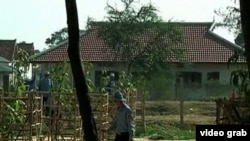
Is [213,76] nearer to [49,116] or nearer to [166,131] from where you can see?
[166,131]

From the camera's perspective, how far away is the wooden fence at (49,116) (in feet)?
49.5

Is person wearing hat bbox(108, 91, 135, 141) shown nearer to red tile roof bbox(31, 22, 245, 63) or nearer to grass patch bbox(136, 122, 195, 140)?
grass patch bbox(136, 122, 195, 140)

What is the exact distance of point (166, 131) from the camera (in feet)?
82.4

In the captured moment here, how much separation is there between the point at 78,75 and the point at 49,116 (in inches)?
458

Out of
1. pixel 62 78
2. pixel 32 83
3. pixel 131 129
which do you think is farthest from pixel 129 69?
pixel 131 129

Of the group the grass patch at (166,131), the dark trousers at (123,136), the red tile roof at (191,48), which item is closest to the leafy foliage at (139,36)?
the red tile roof at (191,48)

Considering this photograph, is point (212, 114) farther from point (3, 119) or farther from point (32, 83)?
point (3, 119)

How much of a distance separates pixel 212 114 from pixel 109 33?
1383cm

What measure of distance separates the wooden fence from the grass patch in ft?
13.9

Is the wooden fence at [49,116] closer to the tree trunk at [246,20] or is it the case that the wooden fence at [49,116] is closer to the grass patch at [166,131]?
the grass patch at [166,131]

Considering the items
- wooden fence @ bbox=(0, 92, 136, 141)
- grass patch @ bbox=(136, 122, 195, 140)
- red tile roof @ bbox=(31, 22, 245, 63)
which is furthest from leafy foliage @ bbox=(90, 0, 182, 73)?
wooden fence @ bbox=(0, 92, 136, 141)

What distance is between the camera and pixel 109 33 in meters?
46.2

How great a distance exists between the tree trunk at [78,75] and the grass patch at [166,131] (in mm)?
16605

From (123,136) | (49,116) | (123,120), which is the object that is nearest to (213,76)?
(49,116)
